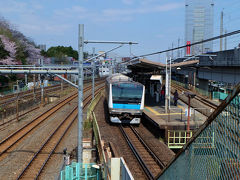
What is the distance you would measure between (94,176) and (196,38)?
67.3 m

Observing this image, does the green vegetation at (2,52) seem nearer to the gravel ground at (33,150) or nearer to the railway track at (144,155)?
the gravel ground at (33,150)

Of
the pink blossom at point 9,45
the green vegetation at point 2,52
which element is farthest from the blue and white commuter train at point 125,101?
the pink blossom at point 9,45

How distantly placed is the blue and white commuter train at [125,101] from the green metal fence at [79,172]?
6781 mm

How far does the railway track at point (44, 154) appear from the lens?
35.5 ft

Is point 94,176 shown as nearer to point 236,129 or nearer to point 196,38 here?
point 236,129

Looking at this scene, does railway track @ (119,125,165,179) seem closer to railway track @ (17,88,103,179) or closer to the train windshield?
the train windshield

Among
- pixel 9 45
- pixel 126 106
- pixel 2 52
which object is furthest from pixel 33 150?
pixel 9 45

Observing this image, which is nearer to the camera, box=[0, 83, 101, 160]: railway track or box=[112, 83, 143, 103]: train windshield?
box=[0, 83, 101, 160]: railway track

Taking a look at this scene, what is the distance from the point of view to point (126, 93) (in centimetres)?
1692

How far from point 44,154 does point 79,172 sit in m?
4.21

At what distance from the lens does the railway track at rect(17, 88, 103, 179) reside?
35.5 ft

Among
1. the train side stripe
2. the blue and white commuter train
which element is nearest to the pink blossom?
the blue and white commuter train

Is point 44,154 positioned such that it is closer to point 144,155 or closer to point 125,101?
point 144,155

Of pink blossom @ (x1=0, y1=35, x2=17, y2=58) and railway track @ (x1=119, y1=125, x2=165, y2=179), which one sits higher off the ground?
pink blossom @ (x1=0, y1=35, x2=17, y2=58)
